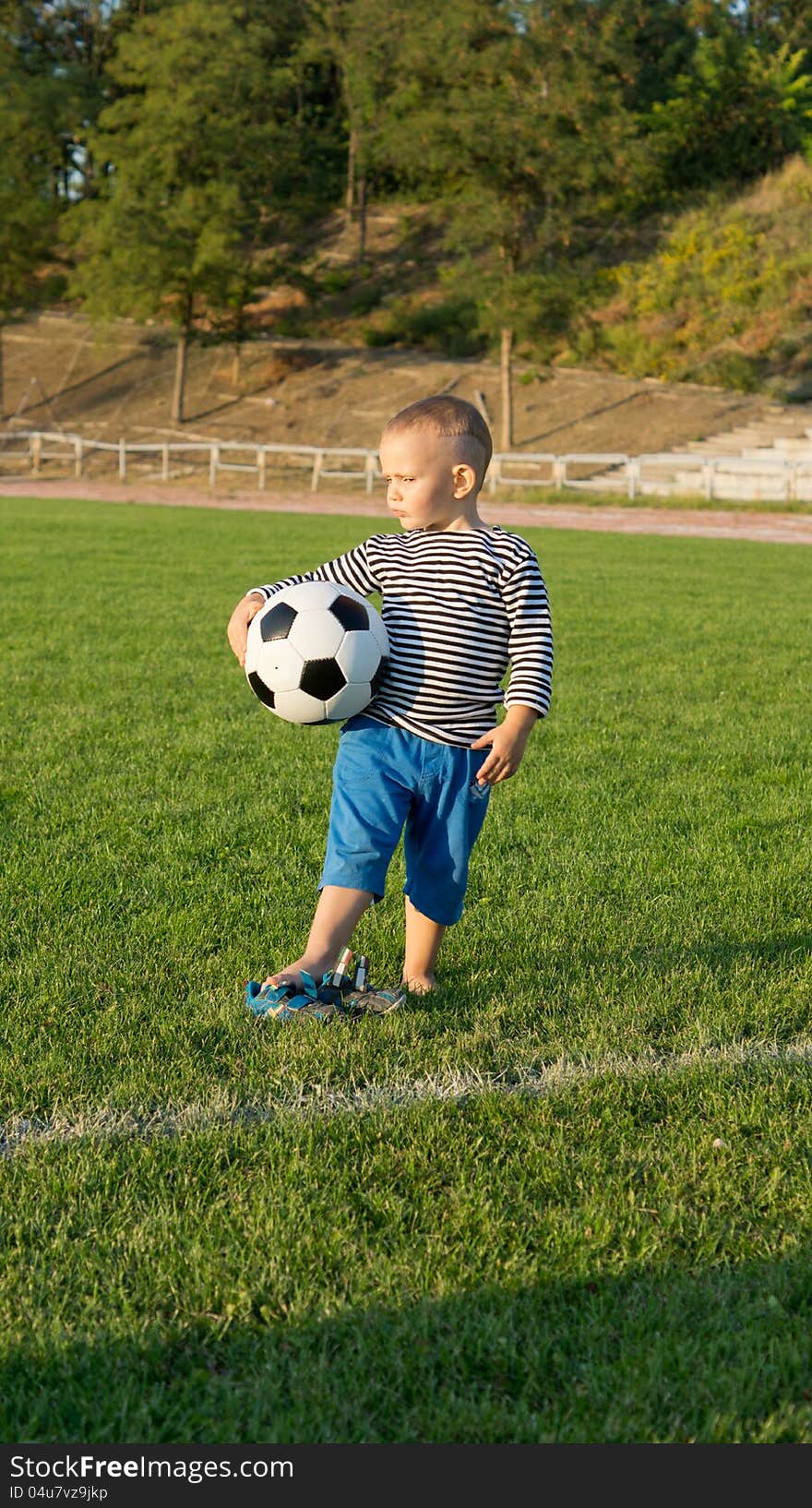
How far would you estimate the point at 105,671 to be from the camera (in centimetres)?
841

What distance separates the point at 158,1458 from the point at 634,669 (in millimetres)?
7519

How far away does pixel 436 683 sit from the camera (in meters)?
3.56

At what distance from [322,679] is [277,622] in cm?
24

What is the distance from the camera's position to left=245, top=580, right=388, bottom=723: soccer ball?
353 cm

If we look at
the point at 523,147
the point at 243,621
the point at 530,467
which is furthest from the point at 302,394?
the point at 243,621

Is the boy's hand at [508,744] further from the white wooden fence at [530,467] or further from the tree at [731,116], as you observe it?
the tree at [731,116]

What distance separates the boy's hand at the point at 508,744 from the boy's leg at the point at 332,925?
47cm

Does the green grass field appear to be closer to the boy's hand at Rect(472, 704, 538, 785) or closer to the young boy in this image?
the young boy

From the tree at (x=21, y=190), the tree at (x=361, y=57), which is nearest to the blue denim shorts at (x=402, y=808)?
the tree at (x=21, y=190)

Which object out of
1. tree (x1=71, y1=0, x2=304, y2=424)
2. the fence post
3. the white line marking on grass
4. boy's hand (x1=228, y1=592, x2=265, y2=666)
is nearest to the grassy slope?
tree (x1=71, y1=0, x2=304, y2=424)

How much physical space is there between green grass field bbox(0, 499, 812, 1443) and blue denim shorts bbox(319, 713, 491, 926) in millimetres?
358

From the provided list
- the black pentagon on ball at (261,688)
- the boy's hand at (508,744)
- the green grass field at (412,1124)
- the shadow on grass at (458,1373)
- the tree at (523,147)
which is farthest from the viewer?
the tree at (523,147)

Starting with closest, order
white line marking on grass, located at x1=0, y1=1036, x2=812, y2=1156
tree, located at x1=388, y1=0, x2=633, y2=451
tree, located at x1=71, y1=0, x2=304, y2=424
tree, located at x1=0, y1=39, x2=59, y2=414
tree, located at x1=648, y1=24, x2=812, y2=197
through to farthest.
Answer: white line marking on grass, located at x1=0, y1=1036, x2=812, y2=1156 → tree, located at x1=388, y1=0, x2=633, y2=451 → tree, located at x1=71, y1=0, x2=304, y2=424 → tree, located at x1=0, y1=39, x2=59, y2=414 → tree, located at x1=648, y1=24, x2=812, y2=197

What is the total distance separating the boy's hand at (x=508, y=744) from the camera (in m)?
3.45
